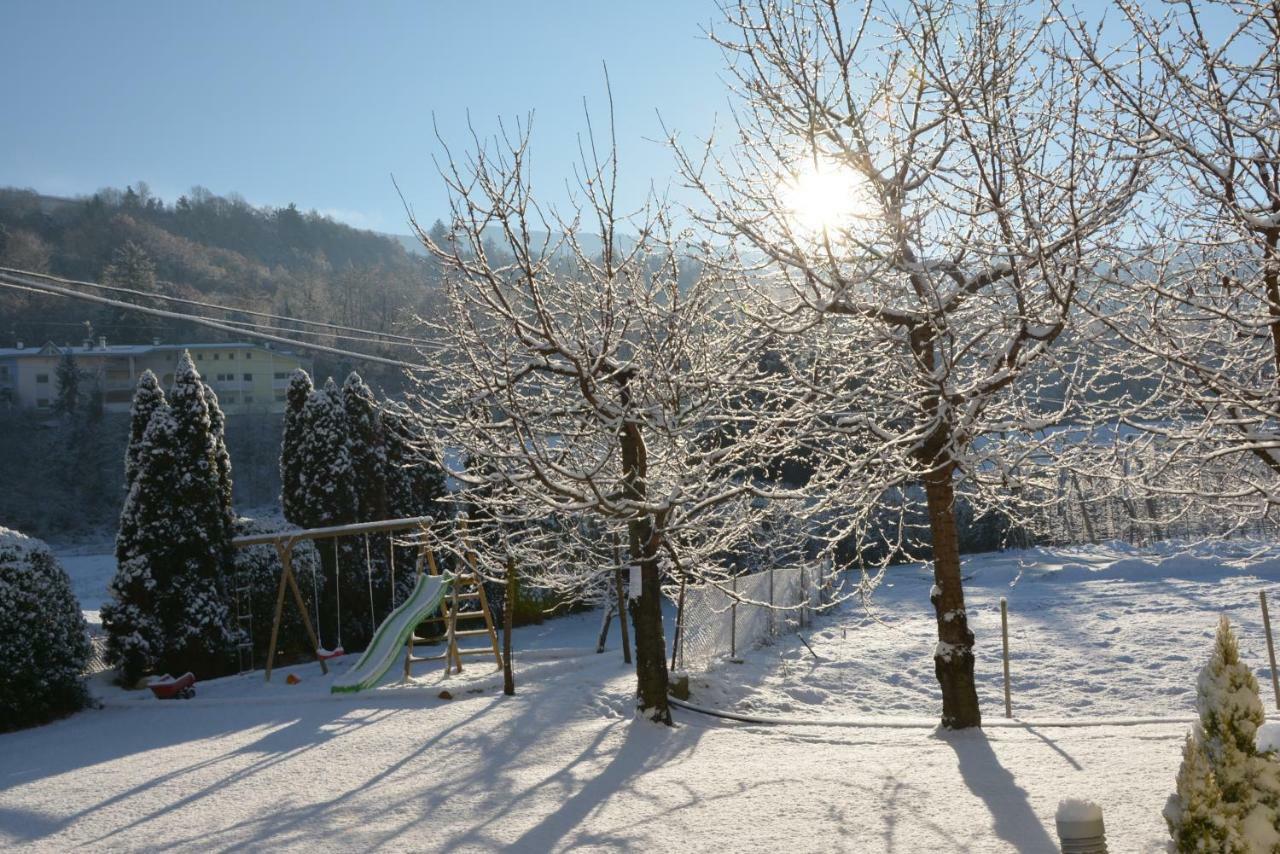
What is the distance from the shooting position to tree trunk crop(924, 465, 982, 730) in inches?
275

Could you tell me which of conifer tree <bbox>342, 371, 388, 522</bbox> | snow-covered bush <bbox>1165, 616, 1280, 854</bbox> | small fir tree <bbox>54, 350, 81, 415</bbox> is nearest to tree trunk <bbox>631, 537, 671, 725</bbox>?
snow-covered bush <bbox>1165, 616, 1280, 854</bbox>

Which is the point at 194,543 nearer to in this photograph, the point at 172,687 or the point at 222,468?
the point at 222,468

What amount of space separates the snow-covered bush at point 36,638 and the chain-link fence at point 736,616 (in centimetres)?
569

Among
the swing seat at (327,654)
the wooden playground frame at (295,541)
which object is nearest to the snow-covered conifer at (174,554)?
the wooden playground frame at (295,541)

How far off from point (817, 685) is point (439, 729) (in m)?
4.65

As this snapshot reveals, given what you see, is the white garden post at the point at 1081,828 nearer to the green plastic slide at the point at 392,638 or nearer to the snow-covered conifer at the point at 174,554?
the green plastic slide at the point at 392,638

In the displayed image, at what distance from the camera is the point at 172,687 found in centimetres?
995

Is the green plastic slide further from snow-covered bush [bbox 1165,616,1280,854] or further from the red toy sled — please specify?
snow-covered bush [bbox 1165,616,1280,854]

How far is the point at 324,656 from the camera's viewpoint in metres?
11.6

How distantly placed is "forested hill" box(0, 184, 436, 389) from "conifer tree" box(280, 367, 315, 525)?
21.7 meters

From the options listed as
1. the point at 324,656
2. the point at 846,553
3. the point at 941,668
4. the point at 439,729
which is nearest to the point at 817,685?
the point at 941,668

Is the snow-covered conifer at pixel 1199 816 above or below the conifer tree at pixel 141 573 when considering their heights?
below

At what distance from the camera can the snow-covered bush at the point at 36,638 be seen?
28.6 ft

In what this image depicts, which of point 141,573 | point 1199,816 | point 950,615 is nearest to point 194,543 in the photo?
point 141,573
